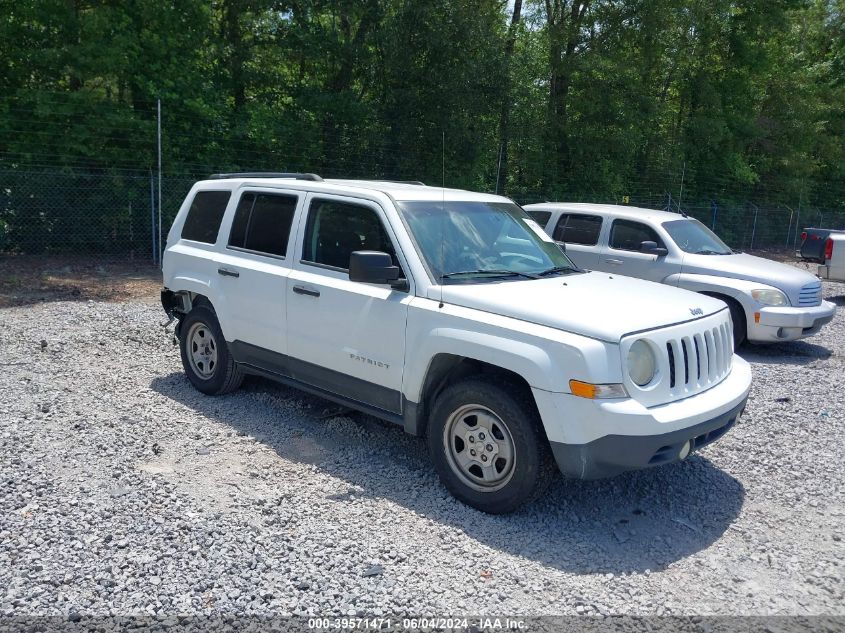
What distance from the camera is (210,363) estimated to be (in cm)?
664

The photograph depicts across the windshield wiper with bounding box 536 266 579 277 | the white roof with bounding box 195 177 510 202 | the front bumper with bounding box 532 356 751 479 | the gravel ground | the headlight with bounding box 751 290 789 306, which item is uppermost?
the white roof with bounding box 195 177 510 202

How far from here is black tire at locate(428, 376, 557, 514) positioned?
13.9ft

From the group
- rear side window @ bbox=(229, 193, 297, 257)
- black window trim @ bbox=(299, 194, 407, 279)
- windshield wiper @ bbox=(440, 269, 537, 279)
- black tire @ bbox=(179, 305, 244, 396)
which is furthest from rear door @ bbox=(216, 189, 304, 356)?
windshield wiper @ bbox=(440, 269, 537, 279)

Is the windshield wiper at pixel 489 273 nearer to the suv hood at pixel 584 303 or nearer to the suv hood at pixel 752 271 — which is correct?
the suv hood at pixel 584 303

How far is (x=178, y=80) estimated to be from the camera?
14.9m

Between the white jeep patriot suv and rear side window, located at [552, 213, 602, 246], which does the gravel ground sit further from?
rear side window, located at [552, 213, 602, 246]

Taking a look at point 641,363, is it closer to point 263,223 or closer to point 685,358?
point 685,358

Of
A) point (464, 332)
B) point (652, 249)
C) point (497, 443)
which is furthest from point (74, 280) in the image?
point (497, 443)

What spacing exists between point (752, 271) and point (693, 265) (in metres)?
0.71

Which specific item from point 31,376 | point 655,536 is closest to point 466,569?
point 655,536

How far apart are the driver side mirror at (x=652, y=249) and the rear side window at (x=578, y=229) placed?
72 centimetres

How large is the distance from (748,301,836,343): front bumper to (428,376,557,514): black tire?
5506 mm

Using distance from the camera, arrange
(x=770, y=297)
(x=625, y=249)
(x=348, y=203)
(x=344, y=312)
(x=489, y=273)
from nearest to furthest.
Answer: (x=489, y=273), (x=344, y=312), (x=348, y=203), (x=770, y=297), (x=625, y=249)

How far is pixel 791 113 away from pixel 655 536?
84.3 feet
